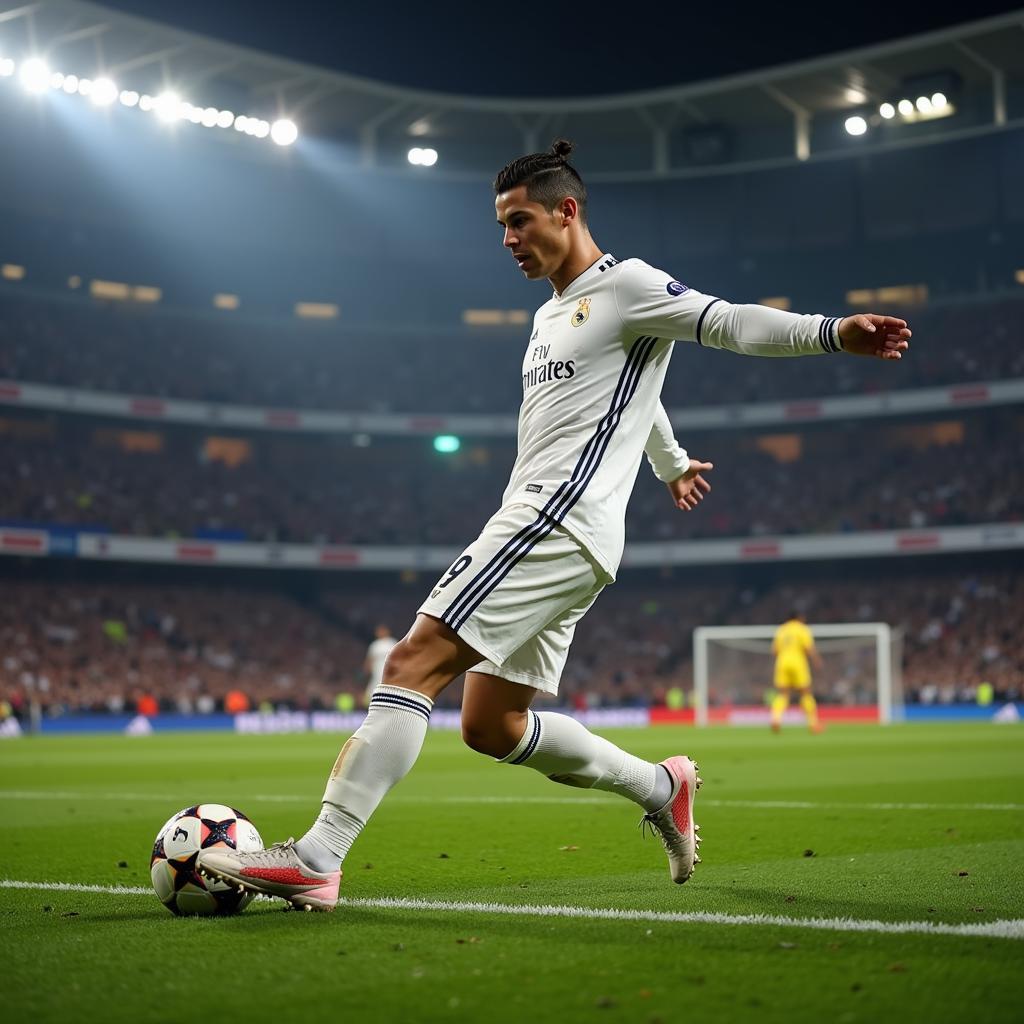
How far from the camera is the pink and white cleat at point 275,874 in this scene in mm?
4297

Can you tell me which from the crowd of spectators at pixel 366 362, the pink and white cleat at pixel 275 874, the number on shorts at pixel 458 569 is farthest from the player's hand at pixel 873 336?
the crowd of spectators at pixel 366 362

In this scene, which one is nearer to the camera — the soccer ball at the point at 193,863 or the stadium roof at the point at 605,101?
the soccer ball at the point at 193,863

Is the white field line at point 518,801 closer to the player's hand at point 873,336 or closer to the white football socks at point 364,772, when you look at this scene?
the white football socks at point 364,772

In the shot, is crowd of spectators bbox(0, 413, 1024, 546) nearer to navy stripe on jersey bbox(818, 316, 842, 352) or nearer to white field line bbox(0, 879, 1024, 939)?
white field line bbox(0, 879, 1024, 939)

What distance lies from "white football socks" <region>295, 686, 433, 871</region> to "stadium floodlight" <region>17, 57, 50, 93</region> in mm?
34616

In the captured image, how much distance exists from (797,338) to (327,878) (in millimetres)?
2247

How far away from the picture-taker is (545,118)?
4541 centimetres

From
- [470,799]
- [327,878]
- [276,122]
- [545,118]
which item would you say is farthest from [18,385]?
[327,878]

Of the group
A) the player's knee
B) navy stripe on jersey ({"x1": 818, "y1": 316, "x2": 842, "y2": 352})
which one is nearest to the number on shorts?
the player's knee

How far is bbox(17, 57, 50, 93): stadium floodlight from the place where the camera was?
3497 cm

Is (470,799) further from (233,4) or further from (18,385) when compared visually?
(18,385)

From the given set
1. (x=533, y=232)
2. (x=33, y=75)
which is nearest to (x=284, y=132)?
(x=33, y=75)

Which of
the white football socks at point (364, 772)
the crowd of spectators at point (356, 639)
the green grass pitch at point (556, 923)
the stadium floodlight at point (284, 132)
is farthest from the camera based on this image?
the stadium floodlight at point (284, 132)

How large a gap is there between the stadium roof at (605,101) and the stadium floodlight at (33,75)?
635mm
